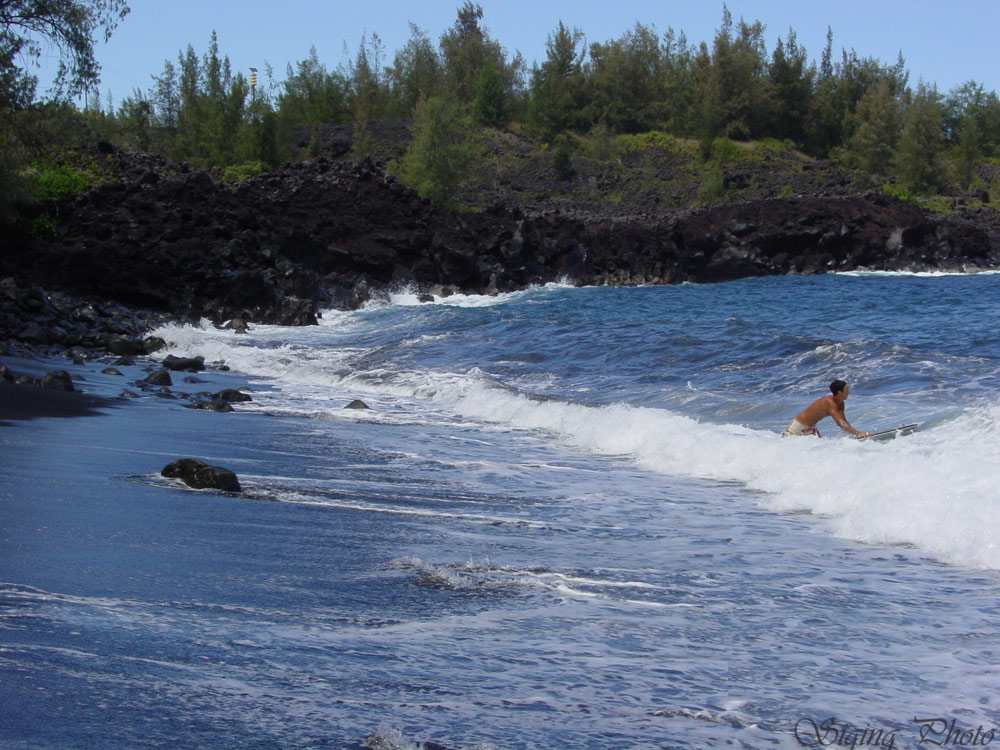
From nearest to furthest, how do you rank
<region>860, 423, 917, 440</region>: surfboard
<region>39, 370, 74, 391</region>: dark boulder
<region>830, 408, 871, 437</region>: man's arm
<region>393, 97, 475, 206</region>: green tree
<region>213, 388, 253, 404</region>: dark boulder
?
<region>860, 423, 917, 440</region>: surfboard, <region>830, 408, 871, 437</region>: man's arm, <region>39, 370, 74, 391</region>: dark boulder, <region>213, 388, 253, 404</region>: dark boulder, <region>393, 97, 475, 206</region>: green tree

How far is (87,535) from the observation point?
5242 mm

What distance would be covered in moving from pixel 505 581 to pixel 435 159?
57191 millimetres

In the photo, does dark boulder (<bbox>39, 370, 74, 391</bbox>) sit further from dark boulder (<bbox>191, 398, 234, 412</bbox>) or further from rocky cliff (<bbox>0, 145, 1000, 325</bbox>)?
rocky cliff (<bbox>0, 145, 1000, 325</bbox>)

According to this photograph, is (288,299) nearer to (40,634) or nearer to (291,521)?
(291,521)

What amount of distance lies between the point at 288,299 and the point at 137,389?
1734 centimetres

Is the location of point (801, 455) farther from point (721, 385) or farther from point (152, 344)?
point (152, 344)

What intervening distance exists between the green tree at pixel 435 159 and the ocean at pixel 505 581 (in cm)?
4778

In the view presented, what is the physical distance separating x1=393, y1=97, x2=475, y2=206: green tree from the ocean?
47.8 metres

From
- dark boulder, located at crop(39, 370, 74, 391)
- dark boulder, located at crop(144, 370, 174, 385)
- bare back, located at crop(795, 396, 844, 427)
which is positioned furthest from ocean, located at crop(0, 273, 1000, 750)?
dark boulder, located at crop(144, 370, 174, 385)

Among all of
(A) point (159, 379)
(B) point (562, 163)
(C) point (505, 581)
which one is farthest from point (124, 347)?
(B) point (562, 163)

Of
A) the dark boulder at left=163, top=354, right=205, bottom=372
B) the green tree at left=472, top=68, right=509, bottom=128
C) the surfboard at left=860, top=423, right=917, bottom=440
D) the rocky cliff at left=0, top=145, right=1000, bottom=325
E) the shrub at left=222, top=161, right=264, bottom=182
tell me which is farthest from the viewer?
the green tree at left=472, top=68, right=509, bottom=128

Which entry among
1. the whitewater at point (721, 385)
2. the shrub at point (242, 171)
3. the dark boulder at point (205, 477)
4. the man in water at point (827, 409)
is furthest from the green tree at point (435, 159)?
the dark boulder at point (205, 477)

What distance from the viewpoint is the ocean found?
328 cm

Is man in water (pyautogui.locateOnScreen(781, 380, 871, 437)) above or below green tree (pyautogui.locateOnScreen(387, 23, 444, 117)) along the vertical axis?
below
